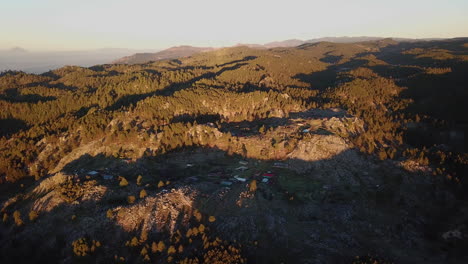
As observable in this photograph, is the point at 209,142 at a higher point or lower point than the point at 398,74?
lower

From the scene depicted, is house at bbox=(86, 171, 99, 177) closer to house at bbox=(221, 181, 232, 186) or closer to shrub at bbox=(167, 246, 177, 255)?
house at bbox=(221, 181, 232, 186)

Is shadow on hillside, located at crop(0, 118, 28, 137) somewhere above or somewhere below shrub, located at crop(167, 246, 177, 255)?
above

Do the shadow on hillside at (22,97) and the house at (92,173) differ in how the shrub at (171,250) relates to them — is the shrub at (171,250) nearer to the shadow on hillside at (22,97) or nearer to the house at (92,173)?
the house at (92,173)

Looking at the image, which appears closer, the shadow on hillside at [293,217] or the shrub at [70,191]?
the shadow on hillside at [293,217]

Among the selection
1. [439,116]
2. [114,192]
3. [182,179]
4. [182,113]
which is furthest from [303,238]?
[439,116]

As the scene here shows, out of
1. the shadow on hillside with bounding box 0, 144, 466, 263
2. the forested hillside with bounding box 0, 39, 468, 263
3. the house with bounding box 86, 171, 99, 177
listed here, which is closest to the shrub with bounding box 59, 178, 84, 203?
the forested hillside with bounding box 0, 39, 468, 263

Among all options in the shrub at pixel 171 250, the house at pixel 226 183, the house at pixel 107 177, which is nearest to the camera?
the shrub at pixel 171 250

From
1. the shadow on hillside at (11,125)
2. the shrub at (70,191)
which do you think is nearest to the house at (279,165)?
the shrub at (70,191)

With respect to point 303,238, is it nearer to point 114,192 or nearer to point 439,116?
point 114,192
